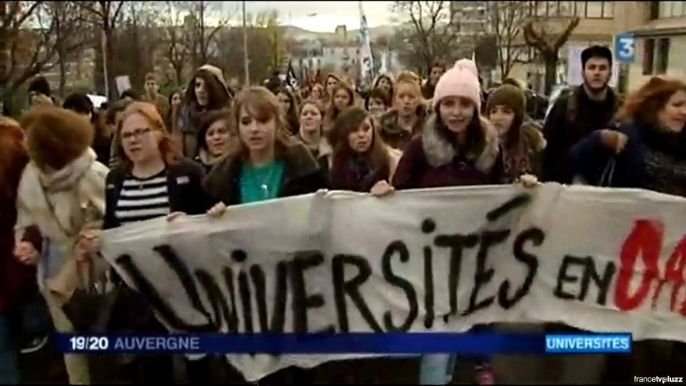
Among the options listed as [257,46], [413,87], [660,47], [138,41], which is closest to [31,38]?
[138,41]

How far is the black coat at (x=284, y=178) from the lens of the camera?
4145 mm

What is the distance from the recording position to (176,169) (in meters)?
4.16

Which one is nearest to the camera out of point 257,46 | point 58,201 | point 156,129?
point 58,201

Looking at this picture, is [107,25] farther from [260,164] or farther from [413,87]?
[260,164]

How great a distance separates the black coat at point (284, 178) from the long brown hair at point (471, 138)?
0.59 meters

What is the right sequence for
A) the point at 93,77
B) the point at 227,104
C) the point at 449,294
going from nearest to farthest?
the point at 449,294 → the point at 227,104 → the point at 93,77

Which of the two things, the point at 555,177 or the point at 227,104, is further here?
the point at 227,104

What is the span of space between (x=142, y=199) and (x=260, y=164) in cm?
53

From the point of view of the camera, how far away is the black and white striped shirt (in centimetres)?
407

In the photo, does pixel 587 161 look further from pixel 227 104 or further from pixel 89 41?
pixel 89 41

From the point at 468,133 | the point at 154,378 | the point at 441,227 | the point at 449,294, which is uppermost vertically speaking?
the point at 468,133

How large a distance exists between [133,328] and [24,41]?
15580 millimetres

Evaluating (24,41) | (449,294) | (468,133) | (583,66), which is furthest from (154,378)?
(24,41)

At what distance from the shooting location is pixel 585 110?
5.65 metres
